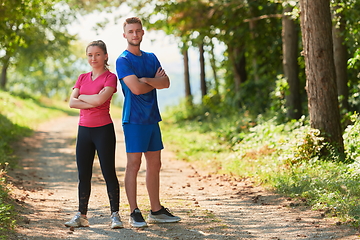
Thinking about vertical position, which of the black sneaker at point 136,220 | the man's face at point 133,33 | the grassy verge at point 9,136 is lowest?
the black sneaker at point 136,220

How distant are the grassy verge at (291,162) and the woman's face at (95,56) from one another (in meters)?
3.27

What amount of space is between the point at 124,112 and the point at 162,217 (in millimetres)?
1361

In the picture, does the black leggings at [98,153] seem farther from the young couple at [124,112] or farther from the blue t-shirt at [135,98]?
the blue t-shirt at [135,98]

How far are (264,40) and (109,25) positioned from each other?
6.09 meters

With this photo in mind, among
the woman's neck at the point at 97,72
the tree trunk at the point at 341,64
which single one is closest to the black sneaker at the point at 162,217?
the woman's neck at the point at 97,72

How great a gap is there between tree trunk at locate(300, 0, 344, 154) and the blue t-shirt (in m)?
4.15

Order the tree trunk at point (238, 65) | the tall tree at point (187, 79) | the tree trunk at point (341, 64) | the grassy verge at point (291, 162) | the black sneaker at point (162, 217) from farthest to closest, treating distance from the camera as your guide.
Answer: the tall tree at point (187, 79)
the tree trunk at point (238, 65)
the tree trunk at point (341, 64)
the grassy verge at point (291, 162)
the black sneaker at point (162, 217)

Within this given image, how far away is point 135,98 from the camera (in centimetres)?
523

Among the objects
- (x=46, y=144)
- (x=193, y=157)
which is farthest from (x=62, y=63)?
(x=193, y=157)

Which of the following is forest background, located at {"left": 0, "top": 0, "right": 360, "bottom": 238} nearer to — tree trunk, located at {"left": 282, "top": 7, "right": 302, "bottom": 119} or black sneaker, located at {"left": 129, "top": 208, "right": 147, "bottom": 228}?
tree trunk, located at {"left": 282, "top": 7, "right": 302, "bottom": 119}

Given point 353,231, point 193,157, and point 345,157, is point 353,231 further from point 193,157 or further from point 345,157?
point 193,157

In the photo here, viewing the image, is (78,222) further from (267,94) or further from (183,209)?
(267,94)

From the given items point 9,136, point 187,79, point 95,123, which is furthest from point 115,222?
point 187,79

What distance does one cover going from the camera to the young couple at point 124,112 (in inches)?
205
